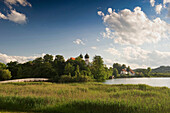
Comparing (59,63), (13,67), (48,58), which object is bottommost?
(13,67)

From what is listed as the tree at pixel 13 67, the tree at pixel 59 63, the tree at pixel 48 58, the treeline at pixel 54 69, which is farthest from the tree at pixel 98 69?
the tree at pixel 13 67

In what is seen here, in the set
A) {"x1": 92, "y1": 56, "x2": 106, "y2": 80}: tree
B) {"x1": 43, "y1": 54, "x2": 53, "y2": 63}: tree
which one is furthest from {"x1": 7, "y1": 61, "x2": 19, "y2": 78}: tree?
{"x1": 92, "y1": 56, "x2": 106, "y2": 80}: tree

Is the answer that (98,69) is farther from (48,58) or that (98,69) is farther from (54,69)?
(48,58)

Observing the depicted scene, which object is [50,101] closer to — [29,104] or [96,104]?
[29,104]

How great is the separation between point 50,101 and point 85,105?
2559mm

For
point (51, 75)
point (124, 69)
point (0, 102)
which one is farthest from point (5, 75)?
point (124, 69)

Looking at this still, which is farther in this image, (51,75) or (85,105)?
(51,75)

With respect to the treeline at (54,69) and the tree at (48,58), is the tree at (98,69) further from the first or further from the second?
the tree at (48,58)

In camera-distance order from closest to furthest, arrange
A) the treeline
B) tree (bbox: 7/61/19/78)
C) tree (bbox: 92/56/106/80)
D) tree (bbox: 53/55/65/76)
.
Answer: the treeline
tree (bbox: 53/55/65/76)
tree (bbox: 7/61/19/78)
tree (bbox: 92/56/106/80)

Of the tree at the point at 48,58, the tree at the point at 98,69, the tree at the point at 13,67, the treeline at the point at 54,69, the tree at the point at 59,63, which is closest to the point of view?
the treeline at the point at 54,69

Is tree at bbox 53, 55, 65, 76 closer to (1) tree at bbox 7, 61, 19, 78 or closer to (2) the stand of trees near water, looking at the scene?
(2) the stand of trees near water

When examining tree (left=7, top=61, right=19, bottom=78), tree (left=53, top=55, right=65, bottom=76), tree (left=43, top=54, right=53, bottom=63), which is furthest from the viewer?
tree (left=43, top=54, right=53, bottom=63)

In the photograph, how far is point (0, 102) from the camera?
29.8ft

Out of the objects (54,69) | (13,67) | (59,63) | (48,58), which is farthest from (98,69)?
(13,67)
